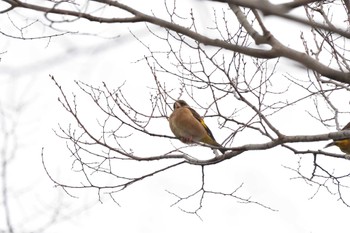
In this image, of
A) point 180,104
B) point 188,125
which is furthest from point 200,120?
point 180,104

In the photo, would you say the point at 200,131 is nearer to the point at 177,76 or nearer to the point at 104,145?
the point at 177,76

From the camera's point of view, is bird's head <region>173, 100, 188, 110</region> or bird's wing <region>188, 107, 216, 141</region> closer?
bird's head <region>173, 100, 188, 110</region>

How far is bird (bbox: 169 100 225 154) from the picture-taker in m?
7.79

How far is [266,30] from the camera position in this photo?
11.6ft

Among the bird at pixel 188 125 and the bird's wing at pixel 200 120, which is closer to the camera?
the bird at pixel 188 125

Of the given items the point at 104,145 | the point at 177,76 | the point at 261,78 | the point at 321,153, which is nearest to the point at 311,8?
the point at 261,78

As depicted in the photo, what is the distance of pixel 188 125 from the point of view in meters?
7.95

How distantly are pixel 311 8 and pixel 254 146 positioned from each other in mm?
2717

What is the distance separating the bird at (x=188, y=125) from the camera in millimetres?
7793

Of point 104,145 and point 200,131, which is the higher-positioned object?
point 200,131

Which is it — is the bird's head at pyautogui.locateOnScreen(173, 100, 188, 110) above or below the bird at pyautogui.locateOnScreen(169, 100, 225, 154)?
above

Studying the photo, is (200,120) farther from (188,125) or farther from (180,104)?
(180,104)

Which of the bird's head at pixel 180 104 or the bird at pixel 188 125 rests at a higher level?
the bird's head at pixel 180 104

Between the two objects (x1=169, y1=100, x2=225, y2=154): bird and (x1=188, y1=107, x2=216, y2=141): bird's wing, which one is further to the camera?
(x1=188, y1=107, x2=216, y2=141): bird's wing
